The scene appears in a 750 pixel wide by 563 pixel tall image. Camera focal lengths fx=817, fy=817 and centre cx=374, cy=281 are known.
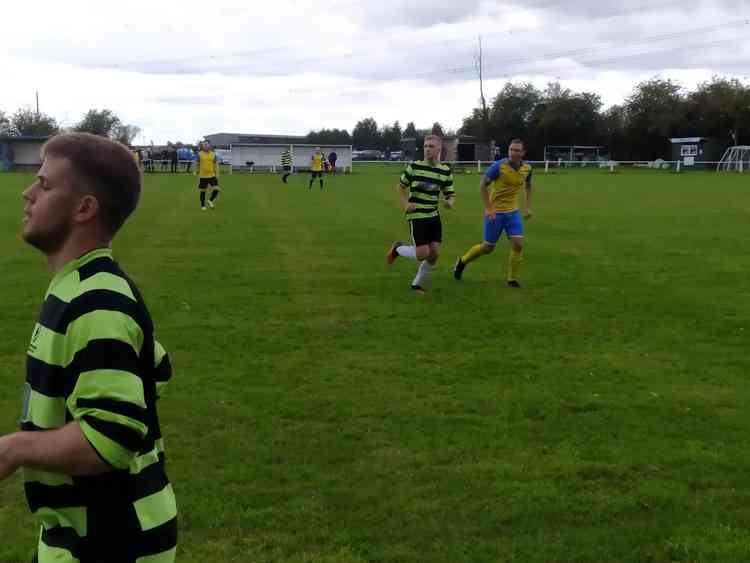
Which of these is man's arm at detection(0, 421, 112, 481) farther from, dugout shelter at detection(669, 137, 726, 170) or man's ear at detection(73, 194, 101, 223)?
dugout shelter at detection(669, 137, 726, 170)

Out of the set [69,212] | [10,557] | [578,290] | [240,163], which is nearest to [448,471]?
[10,557]

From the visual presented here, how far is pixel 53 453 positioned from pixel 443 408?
466 cm

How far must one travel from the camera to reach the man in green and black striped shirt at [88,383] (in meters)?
1.81

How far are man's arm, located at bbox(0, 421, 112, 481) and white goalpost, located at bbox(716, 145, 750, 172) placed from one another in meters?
63.1

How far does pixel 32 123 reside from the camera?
283 ft

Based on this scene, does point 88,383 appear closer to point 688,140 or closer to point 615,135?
point 688,140

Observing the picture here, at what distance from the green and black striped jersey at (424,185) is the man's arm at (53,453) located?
968 cm

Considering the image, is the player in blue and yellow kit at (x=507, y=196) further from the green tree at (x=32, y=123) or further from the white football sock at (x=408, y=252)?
the green tree at (x=32, y=123)

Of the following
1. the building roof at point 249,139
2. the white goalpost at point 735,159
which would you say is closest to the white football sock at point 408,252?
the white goalpost at point 735,159

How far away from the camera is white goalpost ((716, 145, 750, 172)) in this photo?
59719mm

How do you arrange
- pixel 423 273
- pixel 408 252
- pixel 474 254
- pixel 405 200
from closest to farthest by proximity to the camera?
pixel 405 200
pixel 423 273
pixel 408 252
pixel 474 254

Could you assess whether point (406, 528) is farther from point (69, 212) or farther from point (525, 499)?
point (69, 212)

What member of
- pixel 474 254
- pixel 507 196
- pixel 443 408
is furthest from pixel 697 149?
pixel 443 408

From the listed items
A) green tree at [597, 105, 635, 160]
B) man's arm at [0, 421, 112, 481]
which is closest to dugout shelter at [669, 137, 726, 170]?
green tree at [597, 105, 635, 160]
